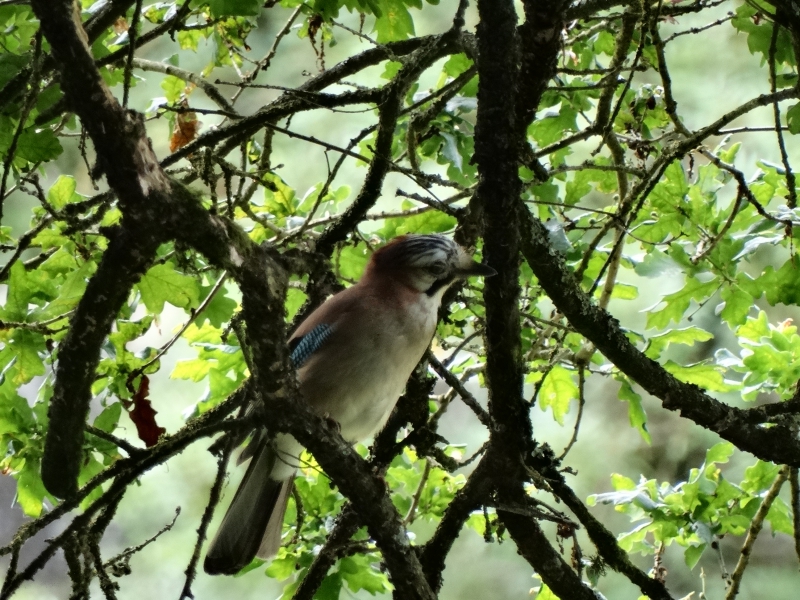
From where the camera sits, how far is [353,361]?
7.08ft

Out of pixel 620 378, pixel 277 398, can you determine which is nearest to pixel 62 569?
pixel 620 378

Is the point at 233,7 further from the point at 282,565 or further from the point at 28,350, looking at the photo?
the point at 282,565

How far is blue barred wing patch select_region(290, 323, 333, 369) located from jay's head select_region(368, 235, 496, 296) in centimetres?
25

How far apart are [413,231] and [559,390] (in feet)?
2.41

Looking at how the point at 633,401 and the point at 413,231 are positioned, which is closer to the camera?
the point at 633,401

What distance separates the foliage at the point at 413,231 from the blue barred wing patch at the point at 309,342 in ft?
0.31

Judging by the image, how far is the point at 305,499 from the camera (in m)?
2.66

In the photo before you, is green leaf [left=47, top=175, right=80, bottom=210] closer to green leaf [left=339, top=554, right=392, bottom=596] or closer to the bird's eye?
the bird's eye

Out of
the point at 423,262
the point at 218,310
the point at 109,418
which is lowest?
the point at 109,418

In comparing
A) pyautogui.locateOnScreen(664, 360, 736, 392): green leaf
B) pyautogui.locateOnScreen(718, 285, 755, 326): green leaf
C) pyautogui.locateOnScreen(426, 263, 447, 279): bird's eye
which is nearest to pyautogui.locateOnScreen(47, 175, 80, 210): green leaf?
pyautogui.locateOnScreen(426, 263, 447, 279): bird's eye

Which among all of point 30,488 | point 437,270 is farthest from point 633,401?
point 30,488

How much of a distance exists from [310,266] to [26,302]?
909mm

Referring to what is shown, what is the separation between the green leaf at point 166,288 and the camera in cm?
206

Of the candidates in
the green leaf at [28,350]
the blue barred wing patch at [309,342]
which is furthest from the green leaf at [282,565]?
Answer: the green leaf at [28,350]
